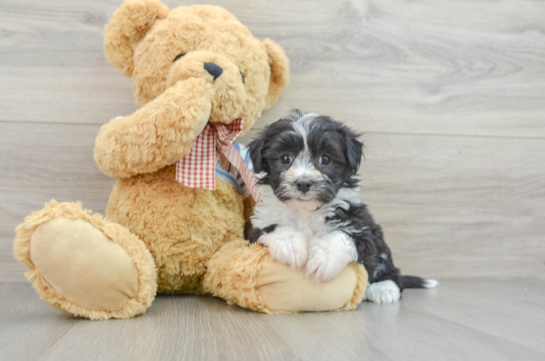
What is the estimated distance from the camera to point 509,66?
7.49 ft

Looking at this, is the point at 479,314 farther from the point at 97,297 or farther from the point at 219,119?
the point at 97,297

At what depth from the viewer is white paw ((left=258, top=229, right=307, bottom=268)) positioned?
4.47ft

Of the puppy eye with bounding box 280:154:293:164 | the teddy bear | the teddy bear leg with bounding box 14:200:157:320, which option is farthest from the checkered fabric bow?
the teddy bear leg with bounding box 14:200:157:320

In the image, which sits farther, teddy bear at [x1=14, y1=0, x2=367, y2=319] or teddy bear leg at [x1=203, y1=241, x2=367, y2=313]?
teddy bear leg at [x1=203, y1=241, x2=367, y2=313]

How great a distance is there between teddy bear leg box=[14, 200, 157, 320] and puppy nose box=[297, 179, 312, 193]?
1.72ft

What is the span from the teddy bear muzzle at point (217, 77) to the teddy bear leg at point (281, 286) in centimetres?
48

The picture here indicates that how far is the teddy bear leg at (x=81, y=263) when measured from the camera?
47.6 inches

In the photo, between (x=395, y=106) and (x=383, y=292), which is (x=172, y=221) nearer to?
(x=383, y=292)

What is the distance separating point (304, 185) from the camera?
4.51 ft

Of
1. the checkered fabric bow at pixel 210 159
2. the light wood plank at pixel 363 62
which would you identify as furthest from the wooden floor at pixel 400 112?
the checkered fabric bow at pixel 210 159

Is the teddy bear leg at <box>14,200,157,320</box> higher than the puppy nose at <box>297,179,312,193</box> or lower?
lower

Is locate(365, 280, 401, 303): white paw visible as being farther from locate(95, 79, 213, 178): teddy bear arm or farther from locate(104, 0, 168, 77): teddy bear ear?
locate(104, 0, 168, 77): teddy bear ear

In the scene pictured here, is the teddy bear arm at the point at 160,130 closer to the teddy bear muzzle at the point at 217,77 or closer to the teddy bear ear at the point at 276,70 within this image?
the teddy bear muzzle at the point at 217,77

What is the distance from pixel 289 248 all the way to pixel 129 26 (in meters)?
1.02
